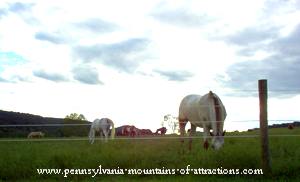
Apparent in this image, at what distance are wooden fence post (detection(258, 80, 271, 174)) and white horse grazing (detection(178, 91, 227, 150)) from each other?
96.9 inches

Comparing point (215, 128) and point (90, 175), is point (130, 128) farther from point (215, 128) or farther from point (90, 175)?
point (90, 175)

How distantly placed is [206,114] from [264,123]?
6074 mm

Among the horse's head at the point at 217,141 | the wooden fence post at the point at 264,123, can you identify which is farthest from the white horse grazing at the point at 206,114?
the wooden fence post at the point at 264,123

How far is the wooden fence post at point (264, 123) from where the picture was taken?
9.33 meters

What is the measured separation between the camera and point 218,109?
1470 cm

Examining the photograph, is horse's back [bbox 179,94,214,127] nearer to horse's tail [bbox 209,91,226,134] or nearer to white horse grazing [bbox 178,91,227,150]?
white horse grazing [bbox 178,91,227,150]

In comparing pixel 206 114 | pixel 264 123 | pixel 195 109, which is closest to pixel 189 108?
pixel 195 109

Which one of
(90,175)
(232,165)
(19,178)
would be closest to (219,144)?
(232,165)

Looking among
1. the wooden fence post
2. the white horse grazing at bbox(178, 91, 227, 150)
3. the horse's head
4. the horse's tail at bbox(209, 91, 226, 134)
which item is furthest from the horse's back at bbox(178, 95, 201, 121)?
the wooden fence post

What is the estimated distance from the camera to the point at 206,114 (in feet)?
51.3

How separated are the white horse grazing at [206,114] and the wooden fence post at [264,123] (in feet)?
8.08

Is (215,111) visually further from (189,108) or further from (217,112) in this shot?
(189,108)

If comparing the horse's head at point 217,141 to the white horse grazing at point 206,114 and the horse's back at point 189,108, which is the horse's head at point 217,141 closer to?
the white horse grazing at point 206,114

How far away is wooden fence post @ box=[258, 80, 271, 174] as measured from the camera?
30.6ft
